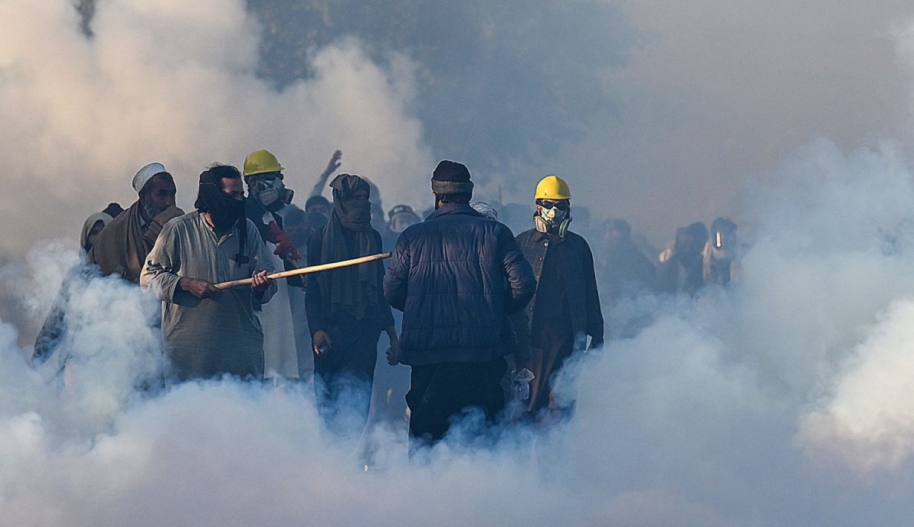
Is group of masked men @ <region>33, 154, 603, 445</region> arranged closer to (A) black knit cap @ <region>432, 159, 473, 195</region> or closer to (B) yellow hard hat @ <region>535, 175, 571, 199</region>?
(A) black knit cap @ <region>432, 159, 473, 195</region>

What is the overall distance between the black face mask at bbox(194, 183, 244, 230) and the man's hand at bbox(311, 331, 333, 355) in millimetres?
1755

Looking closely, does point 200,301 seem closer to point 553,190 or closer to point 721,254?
point 553,190

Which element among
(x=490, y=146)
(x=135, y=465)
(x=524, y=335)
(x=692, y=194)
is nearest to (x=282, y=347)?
(x=524, y=335)

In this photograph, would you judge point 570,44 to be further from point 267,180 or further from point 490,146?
point 267,180

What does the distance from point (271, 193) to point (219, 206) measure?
1662 mm

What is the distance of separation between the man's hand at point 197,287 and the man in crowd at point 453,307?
821 mm

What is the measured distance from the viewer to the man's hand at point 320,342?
9.09 m

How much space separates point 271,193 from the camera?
357 inches

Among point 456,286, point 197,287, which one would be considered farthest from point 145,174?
point 456,286

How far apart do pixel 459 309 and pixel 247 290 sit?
1.11m

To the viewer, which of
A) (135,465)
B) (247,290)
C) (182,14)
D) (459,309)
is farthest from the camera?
(182,14)

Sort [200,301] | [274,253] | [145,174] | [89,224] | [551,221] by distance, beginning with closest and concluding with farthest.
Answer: [200,301]
[145,174]
[89,224]
[274,253]
[551,221]

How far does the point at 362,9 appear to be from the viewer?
17266 millimetres

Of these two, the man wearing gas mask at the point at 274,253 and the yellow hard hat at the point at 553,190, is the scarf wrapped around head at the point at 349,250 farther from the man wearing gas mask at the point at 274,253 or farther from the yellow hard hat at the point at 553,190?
the yellow hard hat at the point at 553,190
